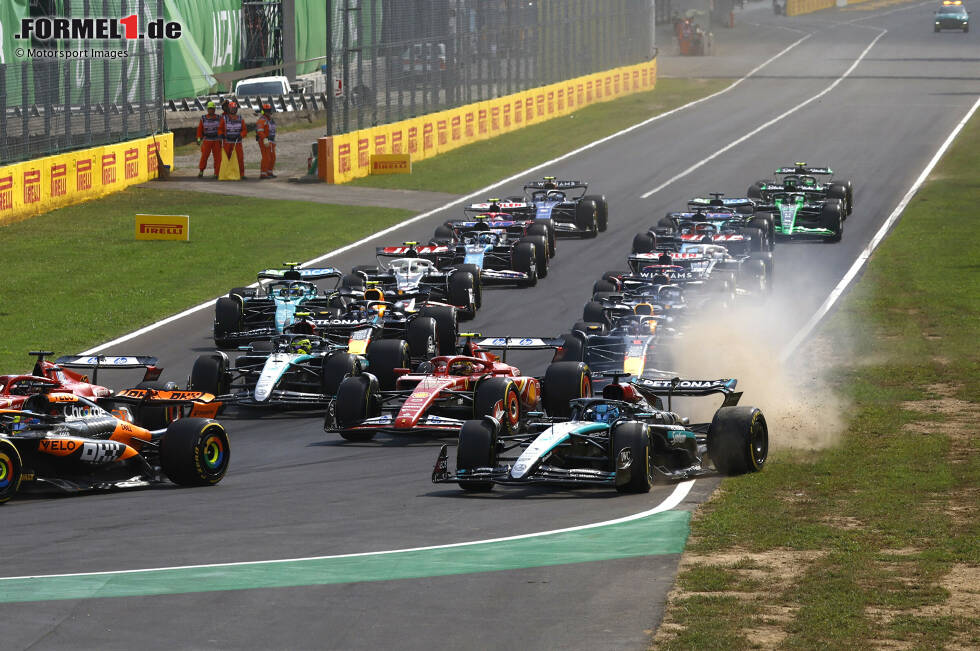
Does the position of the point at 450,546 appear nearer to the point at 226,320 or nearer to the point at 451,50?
the point at 226,320

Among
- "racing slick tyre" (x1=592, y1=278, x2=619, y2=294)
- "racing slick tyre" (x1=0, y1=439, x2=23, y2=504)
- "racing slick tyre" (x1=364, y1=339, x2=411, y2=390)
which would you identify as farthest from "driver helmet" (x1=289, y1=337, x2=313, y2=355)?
"racing slick tyre" (x1=0, y1=439, x2=23, y2=504)

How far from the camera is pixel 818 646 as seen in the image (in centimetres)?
1157

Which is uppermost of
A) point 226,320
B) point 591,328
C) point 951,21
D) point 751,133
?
point 951,21

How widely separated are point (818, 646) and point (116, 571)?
6.29m

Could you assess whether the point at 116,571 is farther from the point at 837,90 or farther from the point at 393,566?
the point at 837,90

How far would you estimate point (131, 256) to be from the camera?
126ft

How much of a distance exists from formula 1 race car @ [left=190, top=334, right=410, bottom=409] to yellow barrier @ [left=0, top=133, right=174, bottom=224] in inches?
799

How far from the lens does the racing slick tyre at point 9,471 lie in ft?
55.3

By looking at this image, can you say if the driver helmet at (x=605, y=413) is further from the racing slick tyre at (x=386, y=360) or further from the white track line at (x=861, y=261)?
the white track line at (x=861, y=261)

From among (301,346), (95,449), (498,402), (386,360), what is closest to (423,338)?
(386,360)

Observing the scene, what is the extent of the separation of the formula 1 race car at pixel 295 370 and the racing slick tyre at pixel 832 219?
18.9 metres

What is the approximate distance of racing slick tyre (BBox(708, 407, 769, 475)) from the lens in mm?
18578

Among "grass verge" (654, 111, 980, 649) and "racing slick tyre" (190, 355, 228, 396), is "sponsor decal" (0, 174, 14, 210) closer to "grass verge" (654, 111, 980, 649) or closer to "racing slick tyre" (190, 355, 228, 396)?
"racing slick tyre" (190, 355, 228, 396)

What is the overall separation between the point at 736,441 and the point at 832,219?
22.4 metres
